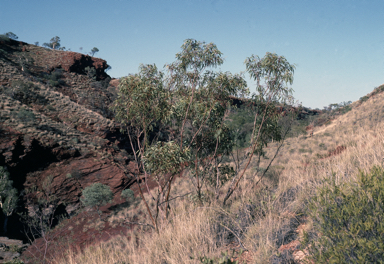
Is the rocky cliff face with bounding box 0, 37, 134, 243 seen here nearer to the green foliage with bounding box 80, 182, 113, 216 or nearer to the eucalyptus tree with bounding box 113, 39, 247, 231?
the green foliage with bounding box 80, 182, 113, 216

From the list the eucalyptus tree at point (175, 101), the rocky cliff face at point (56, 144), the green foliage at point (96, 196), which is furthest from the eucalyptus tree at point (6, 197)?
the eucalyptus tree at point (175, 101)

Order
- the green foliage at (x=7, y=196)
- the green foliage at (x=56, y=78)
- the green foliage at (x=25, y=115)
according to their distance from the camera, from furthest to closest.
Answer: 1. the green foliage at (x=56, y=78)
2. the green foliage at (x=25, y=115)
3. the green foliage at (x=7, y=196)

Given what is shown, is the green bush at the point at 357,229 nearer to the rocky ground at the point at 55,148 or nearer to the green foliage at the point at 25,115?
the rocky ground at the point at 55,148

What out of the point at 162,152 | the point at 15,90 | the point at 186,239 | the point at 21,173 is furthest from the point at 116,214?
the point at 15,90

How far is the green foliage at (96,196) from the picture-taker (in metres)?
14.6

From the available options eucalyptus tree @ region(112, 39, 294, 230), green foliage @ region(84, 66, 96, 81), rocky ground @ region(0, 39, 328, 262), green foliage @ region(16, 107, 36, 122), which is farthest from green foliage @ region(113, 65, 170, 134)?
green foliage @ region(84, 66, 96, 81)

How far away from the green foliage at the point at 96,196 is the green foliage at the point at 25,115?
9.92m

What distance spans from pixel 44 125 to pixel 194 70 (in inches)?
768

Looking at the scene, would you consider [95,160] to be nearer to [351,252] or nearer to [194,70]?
[194,70]

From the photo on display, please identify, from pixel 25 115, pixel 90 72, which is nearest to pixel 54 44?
pixel 90 72

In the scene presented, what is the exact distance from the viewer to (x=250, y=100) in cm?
812

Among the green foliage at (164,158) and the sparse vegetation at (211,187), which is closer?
the sparse vegetation at (211,187)

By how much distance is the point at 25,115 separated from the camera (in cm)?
1958

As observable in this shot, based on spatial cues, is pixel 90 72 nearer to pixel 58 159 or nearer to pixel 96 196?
pixel 58 159
